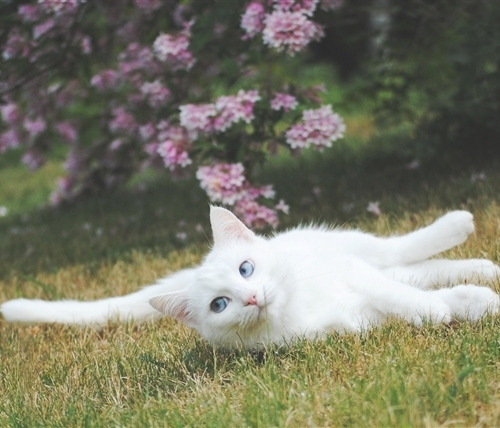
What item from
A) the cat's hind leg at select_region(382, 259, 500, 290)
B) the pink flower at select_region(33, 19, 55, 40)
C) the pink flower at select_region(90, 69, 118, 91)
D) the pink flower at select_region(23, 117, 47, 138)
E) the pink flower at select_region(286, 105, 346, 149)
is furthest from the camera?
the pink flower at select_region(23, 117, 47, 138)

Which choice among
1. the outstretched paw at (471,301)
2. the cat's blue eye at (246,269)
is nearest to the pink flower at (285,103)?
the cat's blue eye at (246,269)

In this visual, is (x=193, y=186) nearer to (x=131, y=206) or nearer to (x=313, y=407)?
(x=131, y=206)

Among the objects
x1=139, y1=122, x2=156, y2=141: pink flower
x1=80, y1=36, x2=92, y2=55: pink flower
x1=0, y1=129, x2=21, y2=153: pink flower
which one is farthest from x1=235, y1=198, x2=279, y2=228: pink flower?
x1=0, y1=129, x2=21, y2=153: pink flower

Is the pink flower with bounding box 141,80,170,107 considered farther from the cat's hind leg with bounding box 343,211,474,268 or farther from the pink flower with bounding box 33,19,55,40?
the cat's hind leg with bounding box 343,211,474,268

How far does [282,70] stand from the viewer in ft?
36.3

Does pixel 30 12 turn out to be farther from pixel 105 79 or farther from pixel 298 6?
pixel 298 6

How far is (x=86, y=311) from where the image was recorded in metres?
3.32

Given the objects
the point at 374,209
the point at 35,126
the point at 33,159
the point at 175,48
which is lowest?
the point at 33,159

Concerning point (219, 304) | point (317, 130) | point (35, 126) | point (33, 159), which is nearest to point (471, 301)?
point (219, 304)

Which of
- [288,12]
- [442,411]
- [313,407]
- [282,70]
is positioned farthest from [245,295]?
[282,70]

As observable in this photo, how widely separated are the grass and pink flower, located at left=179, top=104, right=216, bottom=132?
2.39 feet

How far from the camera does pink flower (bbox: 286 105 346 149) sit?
395cm

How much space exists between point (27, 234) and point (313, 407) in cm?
445

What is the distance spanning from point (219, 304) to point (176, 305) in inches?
7.8
